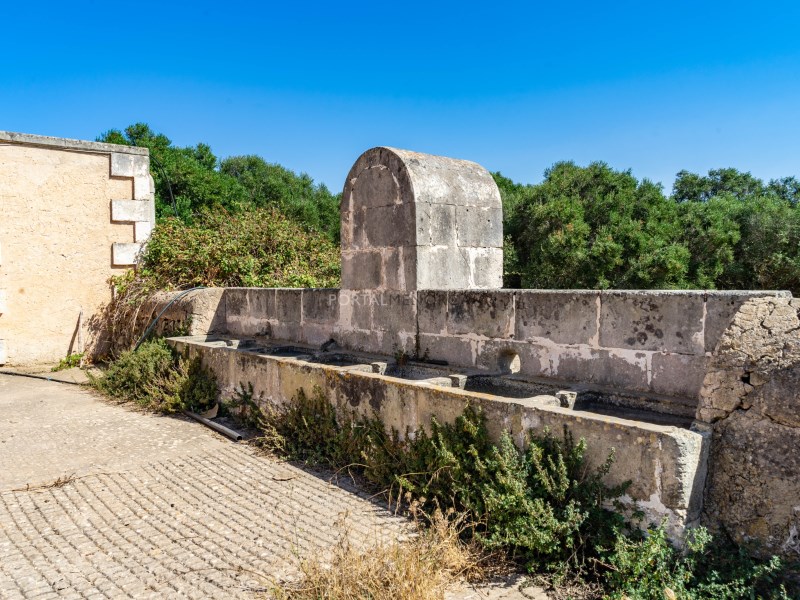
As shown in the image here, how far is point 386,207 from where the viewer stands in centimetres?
620

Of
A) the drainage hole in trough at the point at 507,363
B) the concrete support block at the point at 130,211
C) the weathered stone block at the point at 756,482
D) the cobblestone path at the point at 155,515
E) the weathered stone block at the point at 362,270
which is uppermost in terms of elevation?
the concrete support block at the point at 130,211

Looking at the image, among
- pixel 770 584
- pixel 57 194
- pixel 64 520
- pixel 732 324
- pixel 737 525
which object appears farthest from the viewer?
pixel 57 194

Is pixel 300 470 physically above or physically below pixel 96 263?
below

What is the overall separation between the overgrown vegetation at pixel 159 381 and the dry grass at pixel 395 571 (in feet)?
13.4

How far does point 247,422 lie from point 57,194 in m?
6.31

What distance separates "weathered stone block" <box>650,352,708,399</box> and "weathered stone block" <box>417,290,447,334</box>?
198cm

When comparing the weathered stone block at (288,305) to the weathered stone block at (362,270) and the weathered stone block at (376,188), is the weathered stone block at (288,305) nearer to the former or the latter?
the weathered stone block at (362,270)

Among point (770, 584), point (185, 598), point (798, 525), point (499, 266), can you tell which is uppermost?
point (499, 266)

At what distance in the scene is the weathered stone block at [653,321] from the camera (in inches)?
154

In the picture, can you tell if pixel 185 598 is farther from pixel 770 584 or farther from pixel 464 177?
pixel 464 177

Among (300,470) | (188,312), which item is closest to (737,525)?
(300,470)

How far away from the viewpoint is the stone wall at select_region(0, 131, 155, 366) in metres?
10.0

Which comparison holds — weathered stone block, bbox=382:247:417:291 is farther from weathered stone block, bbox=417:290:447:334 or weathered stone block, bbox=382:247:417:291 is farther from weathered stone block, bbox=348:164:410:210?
weathered stone block, bbox=348:164:410:210

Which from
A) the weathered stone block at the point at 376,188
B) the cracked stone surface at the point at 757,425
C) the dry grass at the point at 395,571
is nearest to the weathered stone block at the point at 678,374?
the cracked stone surface at the point at 757,425
